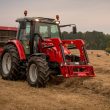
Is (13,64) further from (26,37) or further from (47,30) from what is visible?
(47,30)

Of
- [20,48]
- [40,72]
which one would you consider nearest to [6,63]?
[20,48]

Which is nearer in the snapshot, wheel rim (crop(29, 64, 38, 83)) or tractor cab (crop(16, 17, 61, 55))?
wheel rim (crop(29, 64, 38, 83))

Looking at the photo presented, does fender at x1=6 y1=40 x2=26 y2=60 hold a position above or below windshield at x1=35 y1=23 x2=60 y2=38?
below

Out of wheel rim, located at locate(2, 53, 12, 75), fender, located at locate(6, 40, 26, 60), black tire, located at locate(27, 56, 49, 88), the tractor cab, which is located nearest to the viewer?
black tire, located at locate(27, 56, 49, 88)

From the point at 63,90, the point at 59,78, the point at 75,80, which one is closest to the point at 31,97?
the point at 63,90

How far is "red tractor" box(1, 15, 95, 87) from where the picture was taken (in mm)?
13062

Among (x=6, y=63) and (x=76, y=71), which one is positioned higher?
(x=6, y=63)

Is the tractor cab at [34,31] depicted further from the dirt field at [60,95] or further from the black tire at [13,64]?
the dirt field at [60,95]

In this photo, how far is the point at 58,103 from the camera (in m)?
10.0

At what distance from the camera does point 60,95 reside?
450 inches

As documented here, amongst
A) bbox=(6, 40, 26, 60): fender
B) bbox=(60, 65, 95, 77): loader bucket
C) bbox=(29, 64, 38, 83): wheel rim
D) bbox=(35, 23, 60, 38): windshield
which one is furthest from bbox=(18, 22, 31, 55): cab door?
bbox=(60, 65, 95, 77): loader bucket

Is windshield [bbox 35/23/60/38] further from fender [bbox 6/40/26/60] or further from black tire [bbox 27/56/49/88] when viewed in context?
black tire [bbox 27/56/49/88]

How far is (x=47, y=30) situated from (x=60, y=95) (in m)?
4.18

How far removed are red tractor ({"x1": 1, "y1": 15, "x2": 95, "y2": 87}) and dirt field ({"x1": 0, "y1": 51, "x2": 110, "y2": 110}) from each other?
0.46 metres
